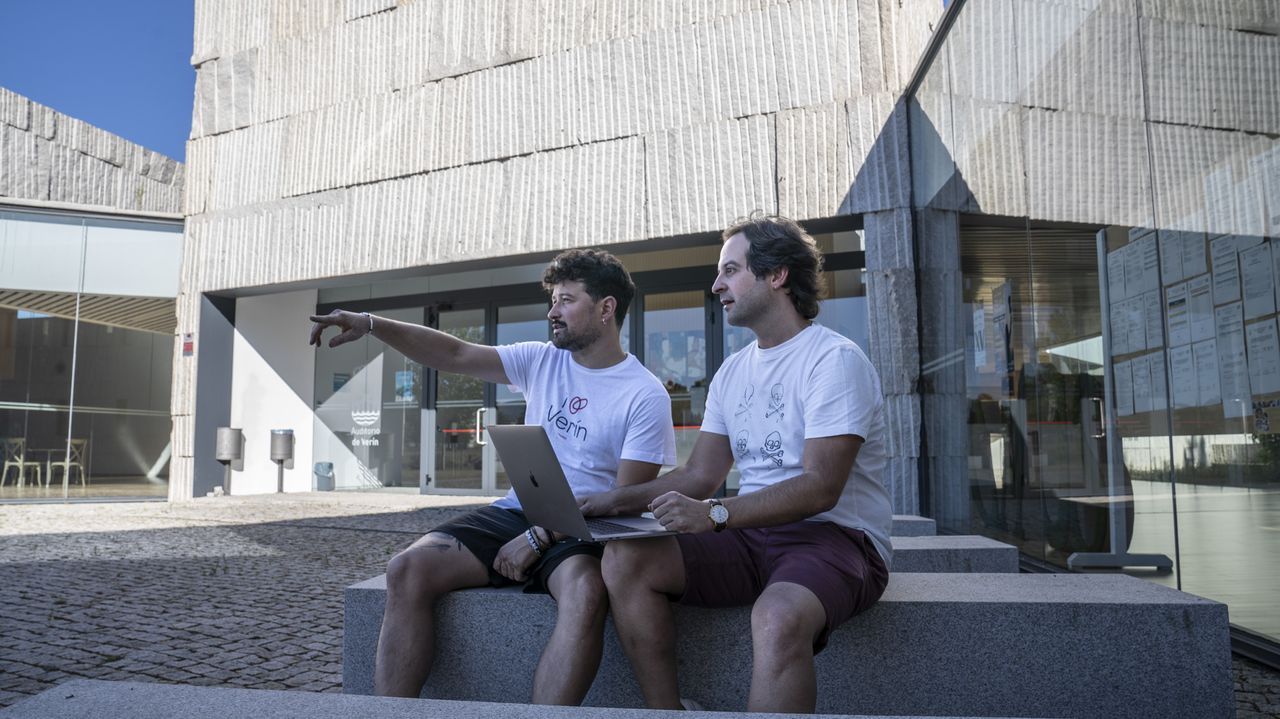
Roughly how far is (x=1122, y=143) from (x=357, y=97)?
29.6 ft

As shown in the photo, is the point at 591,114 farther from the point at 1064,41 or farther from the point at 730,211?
the point at 1064,41

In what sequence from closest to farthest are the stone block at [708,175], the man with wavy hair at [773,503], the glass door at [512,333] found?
the man with wavy hair at [773,503]
the stone block at [708,175]
the glass door at [512,333]

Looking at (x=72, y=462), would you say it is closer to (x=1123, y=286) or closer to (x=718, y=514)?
(x=718, y=514)

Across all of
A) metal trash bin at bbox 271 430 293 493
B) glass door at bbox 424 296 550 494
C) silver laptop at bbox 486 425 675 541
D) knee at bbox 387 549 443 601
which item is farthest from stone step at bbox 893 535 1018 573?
metal trash bin at bbox 271 430 293 493

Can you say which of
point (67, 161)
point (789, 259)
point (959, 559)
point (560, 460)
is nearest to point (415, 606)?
point (560, 460)

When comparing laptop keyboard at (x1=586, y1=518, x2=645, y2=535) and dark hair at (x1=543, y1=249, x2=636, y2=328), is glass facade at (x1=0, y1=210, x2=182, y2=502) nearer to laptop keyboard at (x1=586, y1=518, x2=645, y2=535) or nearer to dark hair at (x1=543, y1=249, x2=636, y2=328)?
dark hair at (x1=543, y1=249, x2=636, y2=328)

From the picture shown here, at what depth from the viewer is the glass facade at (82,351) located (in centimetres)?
1125

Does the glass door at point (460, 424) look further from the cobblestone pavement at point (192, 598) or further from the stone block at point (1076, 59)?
the stone block at point (1076, 59)

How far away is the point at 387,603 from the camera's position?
234cm

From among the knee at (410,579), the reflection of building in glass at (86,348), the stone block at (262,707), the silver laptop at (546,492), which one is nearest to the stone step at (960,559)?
the silver laptop at (546,492)

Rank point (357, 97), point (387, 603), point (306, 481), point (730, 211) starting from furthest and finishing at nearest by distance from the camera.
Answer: point (306, 481) < point (357, 97) < point (730, 211) < point (387, 603)

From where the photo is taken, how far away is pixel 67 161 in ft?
51.2

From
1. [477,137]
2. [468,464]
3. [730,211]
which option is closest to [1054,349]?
[730,211]

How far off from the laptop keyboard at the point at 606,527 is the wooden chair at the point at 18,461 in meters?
11.7
